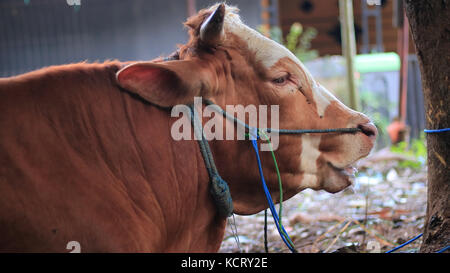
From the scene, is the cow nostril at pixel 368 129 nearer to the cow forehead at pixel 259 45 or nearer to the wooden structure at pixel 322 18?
the cow forehead at pixel 259 45

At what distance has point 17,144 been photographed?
1742 mm

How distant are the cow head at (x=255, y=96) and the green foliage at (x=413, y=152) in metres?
4.68

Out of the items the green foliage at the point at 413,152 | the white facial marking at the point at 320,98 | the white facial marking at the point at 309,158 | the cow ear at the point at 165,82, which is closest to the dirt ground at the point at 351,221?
the white facial marking at the point at 309,158

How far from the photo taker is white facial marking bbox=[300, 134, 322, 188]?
7.47 feet

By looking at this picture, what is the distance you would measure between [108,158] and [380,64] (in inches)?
405

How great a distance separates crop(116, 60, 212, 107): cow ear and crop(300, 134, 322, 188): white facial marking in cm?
59

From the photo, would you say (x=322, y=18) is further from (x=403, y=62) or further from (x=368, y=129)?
(x=368, y=129)

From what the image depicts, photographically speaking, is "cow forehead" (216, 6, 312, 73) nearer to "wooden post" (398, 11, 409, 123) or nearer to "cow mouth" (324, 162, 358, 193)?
"cow mouth" (324, 162, 358, 193)

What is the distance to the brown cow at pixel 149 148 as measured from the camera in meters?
1.72

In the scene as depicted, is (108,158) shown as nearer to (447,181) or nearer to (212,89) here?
Answer: (212,89)

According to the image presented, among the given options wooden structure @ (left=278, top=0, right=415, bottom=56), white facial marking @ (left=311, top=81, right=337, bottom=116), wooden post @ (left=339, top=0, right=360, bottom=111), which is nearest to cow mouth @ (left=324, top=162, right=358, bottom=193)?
white facial marking @ (left=311, top=81, right=337, bottom=116)

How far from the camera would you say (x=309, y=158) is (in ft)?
7.54

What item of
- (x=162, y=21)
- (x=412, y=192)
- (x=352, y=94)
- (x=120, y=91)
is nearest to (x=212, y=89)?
(x=120, y=91)

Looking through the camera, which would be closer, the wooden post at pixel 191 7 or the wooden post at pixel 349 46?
the wooden post at pixel 349 46
